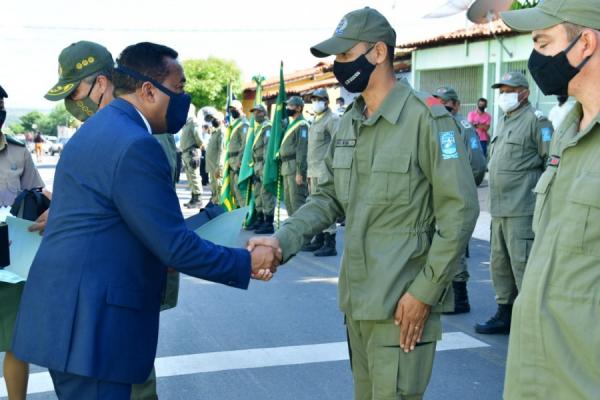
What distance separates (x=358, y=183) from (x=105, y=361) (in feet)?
4.25

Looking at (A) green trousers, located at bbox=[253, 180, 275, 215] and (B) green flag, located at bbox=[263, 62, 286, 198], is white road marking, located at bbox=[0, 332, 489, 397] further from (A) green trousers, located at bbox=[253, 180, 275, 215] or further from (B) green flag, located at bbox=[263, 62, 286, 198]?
(A) green trousers, located at bbox=[253, 180, 275, 215]

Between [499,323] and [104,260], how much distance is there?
14.9ft

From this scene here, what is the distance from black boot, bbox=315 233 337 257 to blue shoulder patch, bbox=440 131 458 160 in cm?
739

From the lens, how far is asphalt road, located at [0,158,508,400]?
5066 millimetres

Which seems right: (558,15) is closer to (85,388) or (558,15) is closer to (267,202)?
(85,388)

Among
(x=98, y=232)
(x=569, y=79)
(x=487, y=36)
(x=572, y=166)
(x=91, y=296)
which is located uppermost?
(x=487, y=36)

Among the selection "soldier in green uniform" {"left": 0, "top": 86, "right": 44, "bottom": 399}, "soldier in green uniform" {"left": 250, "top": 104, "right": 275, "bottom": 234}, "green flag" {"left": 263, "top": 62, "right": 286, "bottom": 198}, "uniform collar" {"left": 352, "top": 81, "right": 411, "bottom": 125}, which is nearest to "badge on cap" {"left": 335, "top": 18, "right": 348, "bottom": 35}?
"uniform collar" {"left": 352, "top": 81, "right": 411, "bottom": 125}

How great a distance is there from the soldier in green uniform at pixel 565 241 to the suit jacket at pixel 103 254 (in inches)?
51.0

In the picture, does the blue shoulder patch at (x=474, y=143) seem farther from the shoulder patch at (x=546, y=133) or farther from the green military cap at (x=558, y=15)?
the green military cap at (x=558, y=15)

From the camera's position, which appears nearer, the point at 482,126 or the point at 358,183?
the point at 358,183

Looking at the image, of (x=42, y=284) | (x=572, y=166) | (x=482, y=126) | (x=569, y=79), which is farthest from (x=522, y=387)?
(x=482, y=126)

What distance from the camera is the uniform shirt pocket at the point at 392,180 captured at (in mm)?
3135

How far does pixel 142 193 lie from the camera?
2.72 metres

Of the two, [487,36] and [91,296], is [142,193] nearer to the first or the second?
[91,296]
